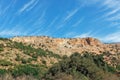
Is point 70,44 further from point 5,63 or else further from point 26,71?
point 26,71

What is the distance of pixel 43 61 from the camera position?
3772 inches

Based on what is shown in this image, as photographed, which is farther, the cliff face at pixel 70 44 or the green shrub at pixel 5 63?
the cliff face at pixel 70 44

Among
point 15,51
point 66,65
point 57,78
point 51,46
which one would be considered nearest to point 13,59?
point 15,51

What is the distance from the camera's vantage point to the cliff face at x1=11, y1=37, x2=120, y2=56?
14775 cm

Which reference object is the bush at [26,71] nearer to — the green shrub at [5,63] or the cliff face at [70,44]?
the green shrub at [5,63]

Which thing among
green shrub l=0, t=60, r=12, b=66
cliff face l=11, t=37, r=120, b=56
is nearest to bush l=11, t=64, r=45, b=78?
green shrub l=0, t=60, r=12, b=66

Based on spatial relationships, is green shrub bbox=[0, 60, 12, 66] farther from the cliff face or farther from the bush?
the cliff face

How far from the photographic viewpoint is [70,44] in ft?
534

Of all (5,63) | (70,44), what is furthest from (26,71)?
(70,44)

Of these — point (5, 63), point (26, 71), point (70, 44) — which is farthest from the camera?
point (70, 44)

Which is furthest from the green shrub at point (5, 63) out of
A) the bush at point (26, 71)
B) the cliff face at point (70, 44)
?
the cliff face at point (70, 44)

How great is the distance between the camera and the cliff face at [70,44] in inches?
5817

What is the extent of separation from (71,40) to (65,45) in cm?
956

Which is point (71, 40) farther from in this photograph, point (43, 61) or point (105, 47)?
point (43, 61)
